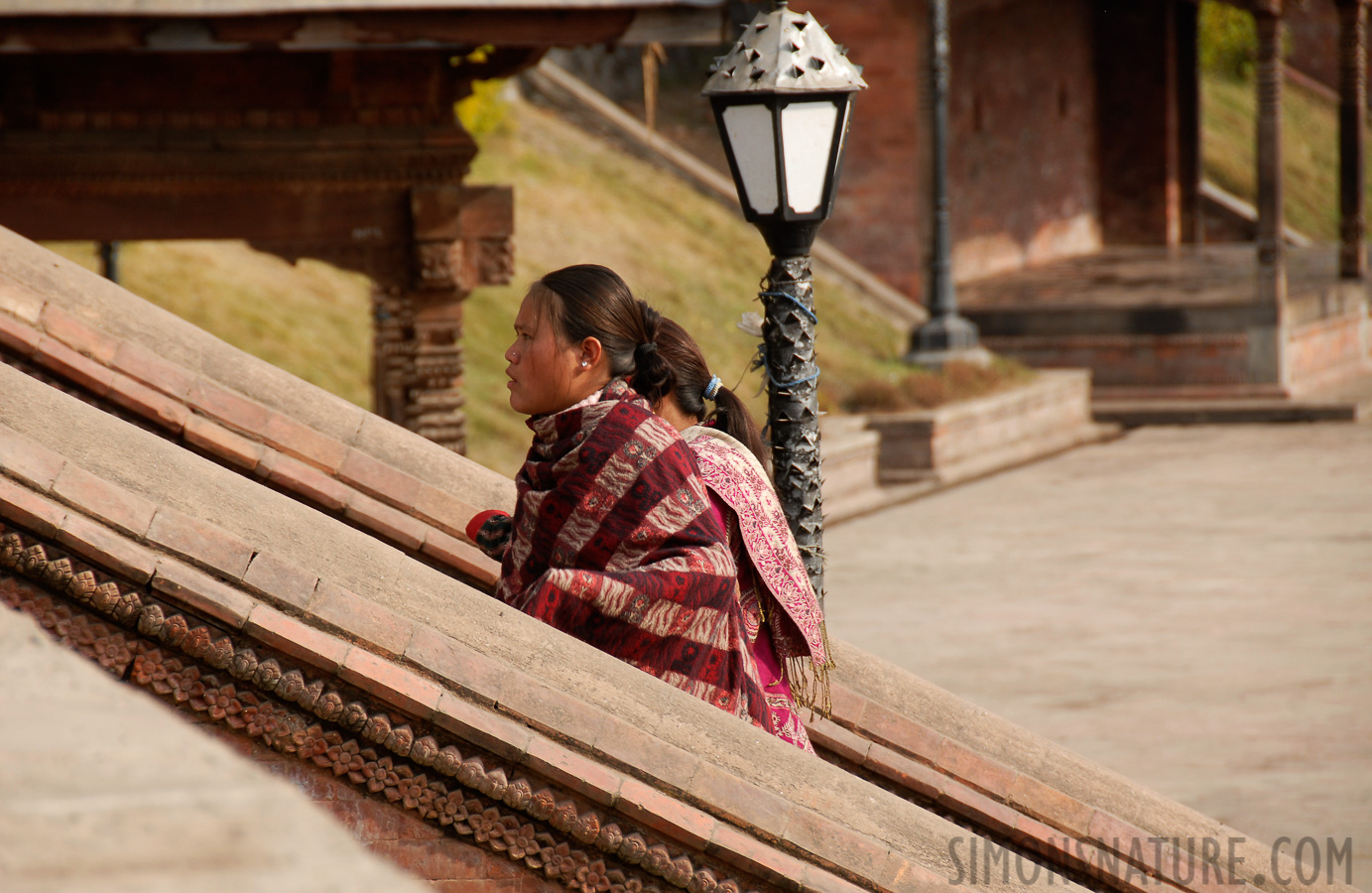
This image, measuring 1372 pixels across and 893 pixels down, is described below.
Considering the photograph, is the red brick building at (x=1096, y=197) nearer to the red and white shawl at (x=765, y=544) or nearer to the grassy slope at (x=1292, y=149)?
the grassy slope at (x=1292, y=149)

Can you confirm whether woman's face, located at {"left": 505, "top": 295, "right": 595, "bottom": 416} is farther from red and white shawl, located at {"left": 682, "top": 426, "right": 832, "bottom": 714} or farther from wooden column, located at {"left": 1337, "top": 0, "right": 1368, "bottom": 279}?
wooden column, located at {"left": 1337, "top": 0, "right": 1368, "bottom": 279}

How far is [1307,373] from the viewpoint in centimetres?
1750

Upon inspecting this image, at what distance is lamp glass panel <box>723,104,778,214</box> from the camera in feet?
13.4

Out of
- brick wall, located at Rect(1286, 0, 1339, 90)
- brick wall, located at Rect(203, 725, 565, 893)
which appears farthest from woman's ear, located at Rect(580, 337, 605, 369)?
brick wall, located at Rect(1286, 0, 1339, 90)

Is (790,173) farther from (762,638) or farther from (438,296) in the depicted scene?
(438,296)

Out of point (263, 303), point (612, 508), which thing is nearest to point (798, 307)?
point (612, 508)

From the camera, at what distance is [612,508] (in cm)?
287

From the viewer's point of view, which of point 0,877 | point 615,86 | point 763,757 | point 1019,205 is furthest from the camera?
point 1019,205

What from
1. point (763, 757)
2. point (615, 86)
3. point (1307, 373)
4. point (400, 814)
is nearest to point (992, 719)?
point (763, 757)

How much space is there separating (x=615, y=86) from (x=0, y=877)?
1888 cm

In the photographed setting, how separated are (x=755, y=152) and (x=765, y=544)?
1.42m

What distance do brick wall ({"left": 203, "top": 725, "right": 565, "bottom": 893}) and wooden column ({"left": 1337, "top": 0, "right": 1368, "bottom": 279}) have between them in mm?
18147

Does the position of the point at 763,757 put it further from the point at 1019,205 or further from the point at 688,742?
the point at 1019,205

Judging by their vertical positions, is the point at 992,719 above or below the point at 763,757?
above
